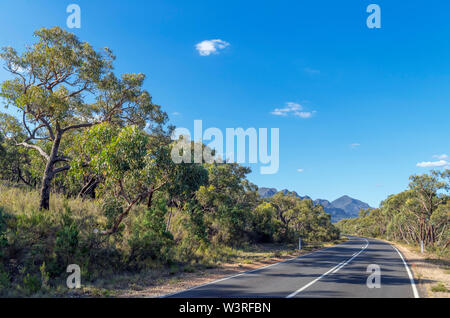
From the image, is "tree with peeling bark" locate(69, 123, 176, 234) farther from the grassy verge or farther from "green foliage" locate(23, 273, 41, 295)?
"green foliage" locate(23, 273, 41, 295)

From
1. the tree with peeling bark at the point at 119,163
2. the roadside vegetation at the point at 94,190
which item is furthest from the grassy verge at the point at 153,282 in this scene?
the tree with peeling bark at the point at 119,163

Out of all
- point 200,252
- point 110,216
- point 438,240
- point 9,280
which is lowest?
point 438,240

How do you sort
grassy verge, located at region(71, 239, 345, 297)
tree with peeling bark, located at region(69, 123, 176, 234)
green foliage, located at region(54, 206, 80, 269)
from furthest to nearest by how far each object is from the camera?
tree with peeling bark, located at region(69, 123, 176, 234) < green foliage, located at region(54, 206, 80, 269) < grassy verge, located at region(71, 239, 345, 297)

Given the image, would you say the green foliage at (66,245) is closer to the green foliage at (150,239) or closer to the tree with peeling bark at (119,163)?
the tree with peeling bark at (119,163)

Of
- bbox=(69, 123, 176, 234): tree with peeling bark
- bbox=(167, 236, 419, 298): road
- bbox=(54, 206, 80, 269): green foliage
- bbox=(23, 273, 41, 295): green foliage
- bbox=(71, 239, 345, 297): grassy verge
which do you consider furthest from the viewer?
bbox=(69, 123, 176, 234): tree with peeling bark

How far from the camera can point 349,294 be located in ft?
29.8

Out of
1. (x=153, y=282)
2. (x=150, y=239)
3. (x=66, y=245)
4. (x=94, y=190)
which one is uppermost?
(x=94, y=190)

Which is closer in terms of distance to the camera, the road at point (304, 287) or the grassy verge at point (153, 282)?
the grassy verge at point (153, 282)

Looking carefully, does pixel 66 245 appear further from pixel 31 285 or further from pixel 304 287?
pixel 304 287

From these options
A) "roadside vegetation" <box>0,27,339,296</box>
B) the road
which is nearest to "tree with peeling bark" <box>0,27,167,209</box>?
"roadside vegetation" <box>0,27,339,296</box>

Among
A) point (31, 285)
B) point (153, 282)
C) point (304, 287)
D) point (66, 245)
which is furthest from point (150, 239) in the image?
point (304, 287)
